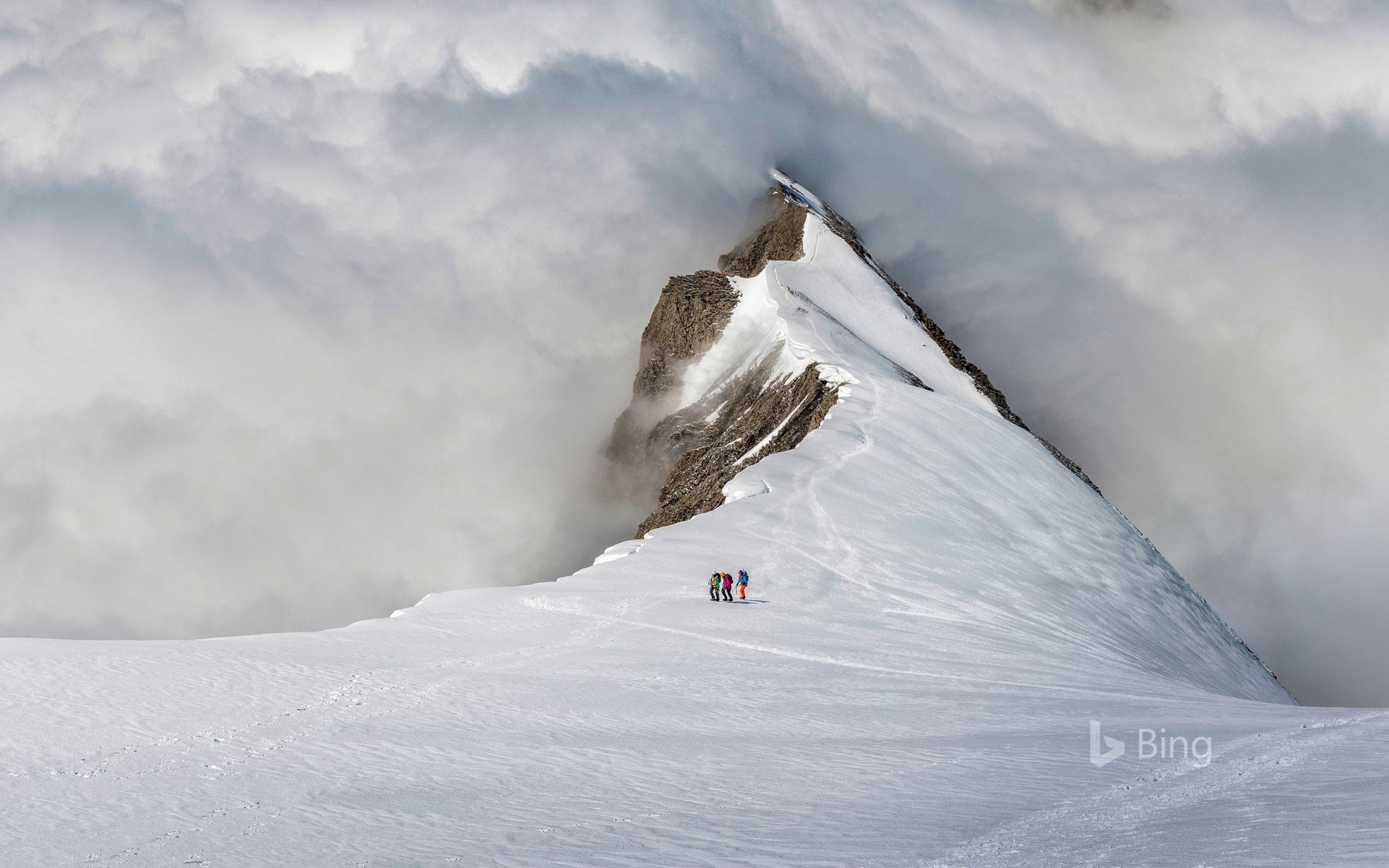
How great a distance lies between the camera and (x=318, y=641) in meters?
18.3

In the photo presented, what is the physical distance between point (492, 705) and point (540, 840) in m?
5.51

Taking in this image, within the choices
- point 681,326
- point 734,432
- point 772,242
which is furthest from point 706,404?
point 772,242

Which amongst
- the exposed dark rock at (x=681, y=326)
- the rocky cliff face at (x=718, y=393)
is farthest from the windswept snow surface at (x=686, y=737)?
the exposed dark rock at (x=681, y=326)

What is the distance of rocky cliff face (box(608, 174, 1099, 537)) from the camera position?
52500 mm

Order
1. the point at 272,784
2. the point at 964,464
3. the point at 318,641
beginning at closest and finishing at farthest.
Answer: the point at 272,784 → the point at 318,641 → the point at 964,464

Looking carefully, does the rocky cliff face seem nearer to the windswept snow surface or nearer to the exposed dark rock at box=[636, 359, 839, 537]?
the exposed dark rock at box=[636, 359, 839, 537]

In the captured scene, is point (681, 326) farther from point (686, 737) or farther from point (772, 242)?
point (686, 737)

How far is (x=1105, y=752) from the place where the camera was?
1351 cm

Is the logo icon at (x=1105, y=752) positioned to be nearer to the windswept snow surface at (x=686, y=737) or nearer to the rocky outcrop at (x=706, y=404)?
the windswept snow surface at (x=686, y=737)

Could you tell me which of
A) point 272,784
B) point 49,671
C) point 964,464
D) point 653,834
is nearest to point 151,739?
point 272,784

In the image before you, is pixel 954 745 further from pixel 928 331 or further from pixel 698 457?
pixel 928 331

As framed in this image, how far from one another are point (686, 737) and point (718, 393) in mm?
57255

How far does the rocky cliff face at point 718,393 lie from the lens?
5250 cm

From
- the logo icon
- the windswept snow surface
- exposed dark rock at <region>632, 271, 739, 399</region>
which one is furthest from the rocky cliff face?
the logo icon
